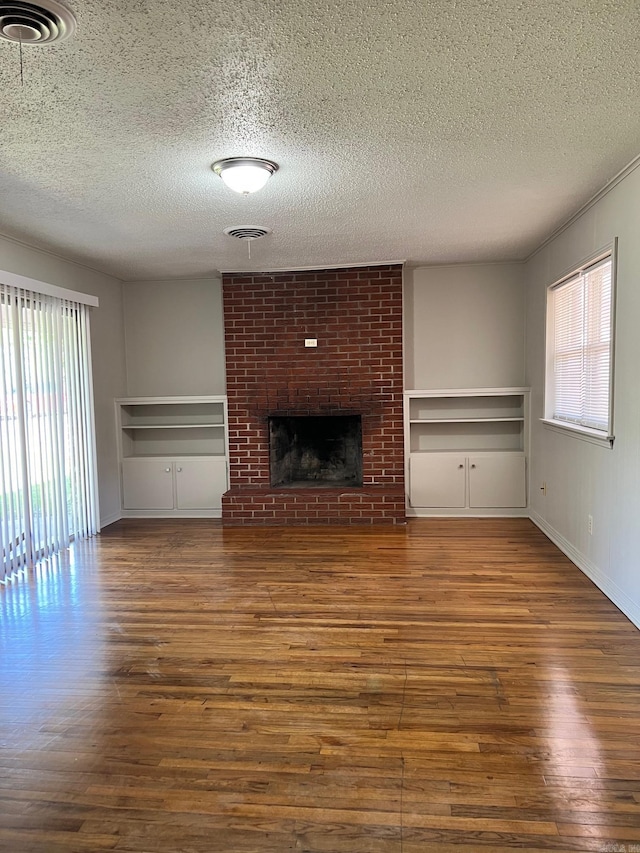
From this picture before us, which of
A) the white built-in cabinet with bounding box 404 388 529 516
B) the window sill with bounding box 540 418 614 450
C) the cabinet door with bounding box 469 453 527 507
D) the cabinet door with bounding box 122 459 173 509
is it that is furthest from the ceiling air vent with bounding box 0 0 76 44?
the cabinet door with bounding box 469 453 527 507

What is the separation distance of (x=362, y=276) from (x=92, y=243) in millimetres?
2455

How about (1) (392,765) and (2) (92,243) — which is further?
(2) (92,243)

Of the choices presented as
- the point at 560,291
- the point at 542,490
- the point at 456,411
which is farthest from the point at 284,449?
the point at 560,291

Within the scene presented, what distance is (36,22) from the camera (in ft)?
5.62

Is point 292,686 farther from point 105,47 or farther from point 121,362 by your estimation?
point 121,362

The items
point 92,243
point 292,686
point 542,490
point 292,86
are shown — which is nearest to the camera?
point 292,86

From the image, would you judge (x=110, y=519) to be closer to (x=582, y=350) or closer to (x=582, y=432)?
(x=582, y=432)

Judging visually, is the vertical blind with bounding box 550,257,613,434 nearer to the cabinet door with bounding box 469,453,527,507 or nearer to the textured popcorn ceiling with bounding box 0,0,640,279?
the textured popcorn ceiling with bounding box 0,0,640,279

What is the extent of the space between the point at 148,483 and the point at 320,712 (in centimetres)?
410

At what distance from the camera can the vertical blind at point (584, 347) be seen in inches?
143

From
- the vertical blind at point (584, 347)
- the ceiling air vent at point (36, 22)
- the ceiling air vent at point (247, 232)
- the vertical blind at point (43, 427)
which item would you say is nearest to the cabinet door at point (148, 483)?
the vertical blind at point (43, 427)

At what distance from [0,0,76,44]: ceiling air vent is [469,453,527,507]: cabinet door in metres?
4.71

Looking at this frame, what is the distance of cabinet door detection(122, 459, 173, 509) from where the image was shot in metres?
5.95

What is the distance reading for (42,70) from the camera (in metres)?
2.00
